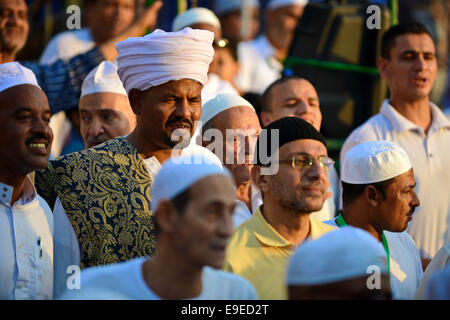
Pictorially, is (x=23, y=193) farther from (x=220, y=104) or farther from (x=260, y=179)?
(x=220, y=104)

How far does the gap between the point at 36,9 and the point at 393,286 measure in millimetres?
6316

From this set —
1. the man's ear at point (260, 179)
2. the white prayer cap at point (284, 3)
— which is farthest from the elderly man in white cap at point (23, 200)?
the white prayer cap at point (284, 3)

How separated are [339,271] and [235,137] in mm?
2460

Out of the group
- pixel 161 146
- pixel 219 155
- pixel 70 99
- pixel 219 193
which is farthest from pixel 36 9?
pixel 219 193

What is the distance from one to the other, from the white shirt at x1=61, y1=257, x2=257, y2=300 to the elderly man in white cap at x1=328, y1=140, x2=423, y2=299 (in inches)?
70.5

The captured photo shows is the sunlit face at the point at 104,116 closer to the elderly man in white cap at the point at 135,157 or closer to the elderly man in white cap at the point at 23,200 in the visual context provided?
the elderly man in white cap at the point at 135,157

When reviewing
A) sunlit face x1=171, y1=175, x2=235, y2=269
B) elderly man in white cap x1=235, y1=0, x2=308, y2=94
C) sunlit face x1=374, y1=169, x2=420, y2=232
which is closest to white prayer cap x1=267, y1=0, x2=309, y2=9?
elderly man in white cap x1=235, y1=0, x2=308, y2=94

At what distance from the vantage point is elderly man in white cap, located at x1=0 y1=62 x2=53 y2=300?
4199 millimetres

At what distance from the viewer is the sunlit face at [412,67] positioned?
6.97 m

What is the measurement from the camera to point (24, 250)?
13.9 feet

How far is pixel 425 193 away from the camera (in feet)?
21.5

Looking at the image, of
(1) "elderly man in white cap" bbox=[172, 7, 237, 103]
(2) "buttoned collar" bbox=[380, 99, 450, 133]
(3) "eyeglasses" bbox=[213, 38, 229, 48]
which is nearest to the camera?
(2) "buttoned collar" bbox=[380, 99, 450, 133]

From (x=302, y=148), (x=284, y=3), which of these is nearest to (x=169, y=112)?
(x=302, y=148)

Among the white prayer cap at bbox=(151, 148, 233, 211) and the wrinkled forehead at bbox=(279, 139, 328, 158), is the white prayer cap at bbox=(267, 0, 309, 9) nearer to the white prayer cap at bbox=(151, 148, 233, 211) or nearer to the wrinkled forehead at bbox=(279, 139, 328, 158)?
the wrinkled forehead at bbox=(279, 139, 328, 158)
